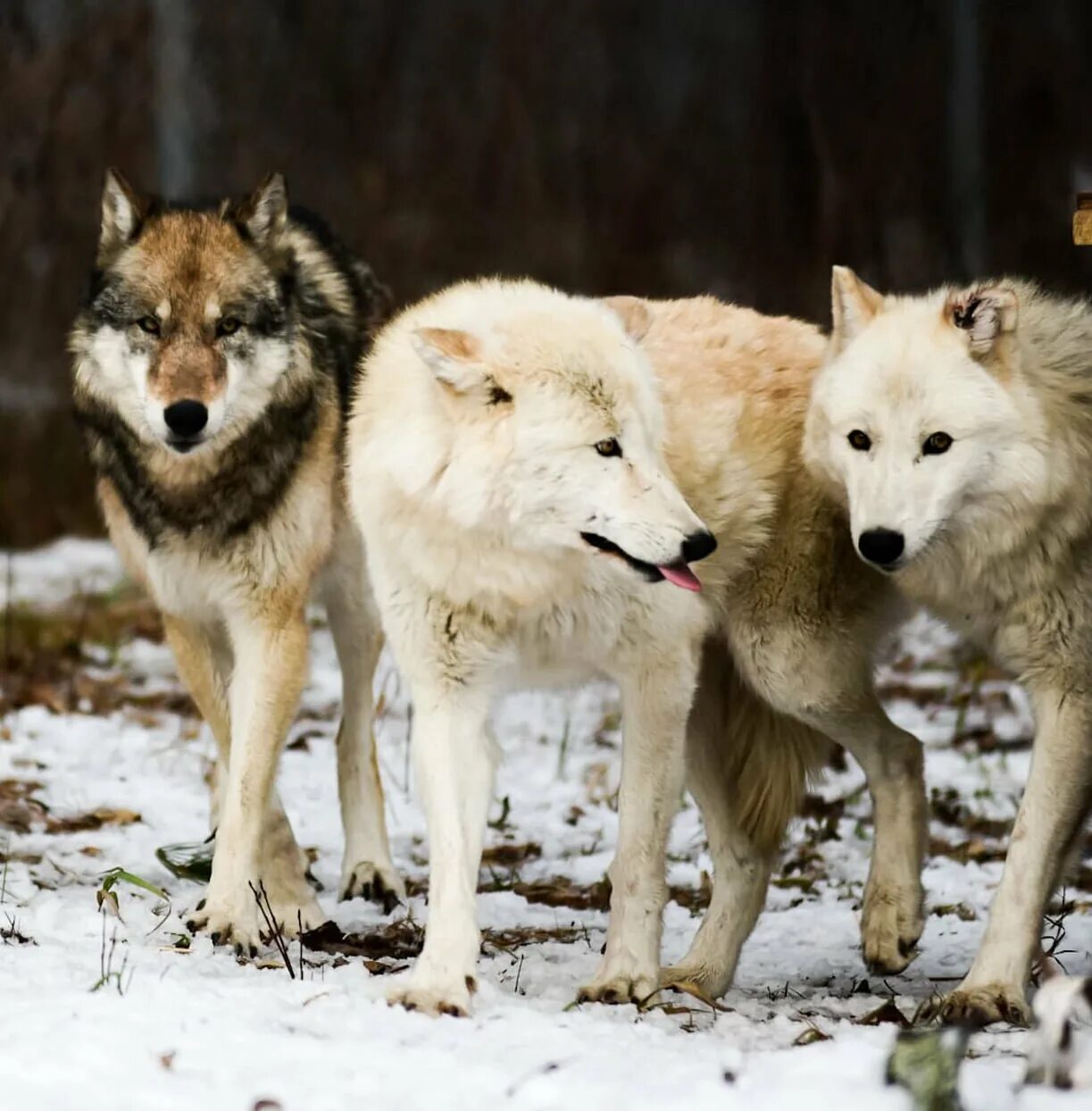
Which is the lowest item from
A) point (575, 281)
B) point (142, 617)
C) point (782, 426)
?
point (142, 617)

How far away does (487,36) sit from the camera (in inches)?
527

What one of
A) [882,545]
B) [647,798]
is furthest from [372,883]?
[882,545]

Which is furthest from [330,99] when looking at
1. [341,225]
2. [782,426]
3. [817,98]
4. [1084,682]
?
[1084,682]

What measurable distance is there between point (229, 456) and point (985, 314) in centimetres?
209

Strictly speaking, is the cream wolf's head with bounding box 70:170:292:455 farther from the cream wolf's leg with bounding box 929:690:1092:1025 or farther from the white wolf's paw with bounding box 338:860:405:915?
the cream wolf's leg with bounding box 929:690:1092:1025

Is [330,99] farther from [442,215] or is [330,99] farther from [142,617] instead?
[142,617]

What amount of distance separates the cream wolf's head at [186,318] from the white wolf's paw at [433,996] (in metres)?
1.70

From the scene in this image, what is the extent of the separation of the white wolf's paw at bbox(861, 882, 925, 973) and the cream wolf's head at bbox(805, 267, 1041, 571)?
0.95 metres

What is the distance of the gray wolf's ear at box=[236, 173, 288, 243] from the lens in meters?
4.93

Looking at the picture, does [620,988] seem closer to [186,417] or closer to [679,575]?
[679,575]

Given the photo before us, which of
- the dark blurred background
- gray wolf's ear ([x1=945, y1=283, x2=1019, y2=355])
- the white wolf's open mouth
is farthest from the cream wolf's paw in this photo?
the dark blurred background

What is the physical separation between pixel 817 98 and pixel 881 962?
28.6 ft

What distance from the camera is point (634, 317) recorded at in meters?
4.08

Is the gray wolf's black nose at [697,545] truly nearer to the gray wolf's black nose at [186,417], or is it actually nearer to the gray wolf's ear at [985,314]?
the gray wolf's ear at [985,314]
